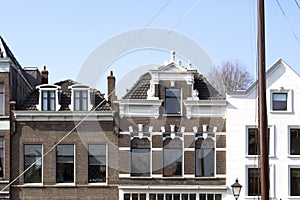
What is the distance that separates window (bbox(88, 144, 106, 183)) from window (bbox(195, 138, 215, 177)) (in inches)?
155

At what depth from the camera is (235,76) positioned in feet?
132

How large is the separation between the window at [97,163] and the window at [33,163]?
6.87 feet

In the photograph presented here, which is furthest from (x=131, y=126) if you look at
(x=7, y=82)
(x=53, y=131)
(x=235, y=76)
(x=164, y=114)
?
Answer: (x=235, y=76)

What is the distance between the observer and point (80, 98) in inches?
1036

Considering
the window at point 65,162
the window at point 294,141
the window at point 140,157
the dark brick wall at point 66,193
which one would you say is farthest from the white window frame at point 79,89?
the window at point 294,141

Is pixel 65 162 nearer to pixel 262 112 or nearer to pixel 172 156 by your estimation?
pixel 172 156

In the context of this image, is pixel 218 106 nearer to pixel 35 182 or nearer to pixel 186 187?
pixel 186 187

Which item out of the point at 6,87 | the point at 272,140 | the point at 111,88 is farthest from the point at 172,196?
the point at 6,87

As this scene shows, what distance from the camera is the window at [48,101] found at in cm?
2612

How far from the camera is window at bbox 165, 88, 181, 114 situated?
26.1m

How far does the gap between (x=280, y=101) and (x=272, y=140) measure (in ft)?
5.57

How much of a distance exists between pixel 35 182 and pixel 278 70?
11343mm

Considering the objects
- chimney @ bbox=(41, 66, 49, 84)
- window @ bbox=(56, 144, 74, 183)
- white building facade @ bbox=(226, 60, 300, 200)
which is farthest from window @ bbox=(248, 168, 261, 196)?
chimney @ bbox=(41, 66, 49, 84)

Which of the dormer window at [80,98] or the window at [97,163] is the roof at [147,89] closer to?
the dormer window at [80,98]
